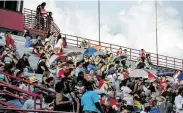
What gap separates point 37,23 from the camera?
30.6 metres

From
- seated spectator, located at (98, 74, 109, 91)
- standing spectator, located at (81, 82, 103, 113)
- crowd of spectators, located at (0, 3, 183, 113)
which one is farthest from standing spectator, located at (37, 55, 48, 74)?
standing spectator, located at (81, 82, 103, 113)

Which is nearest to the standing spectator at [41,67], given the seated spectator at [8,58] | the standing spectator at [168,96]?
the seated spectator at [8,58]

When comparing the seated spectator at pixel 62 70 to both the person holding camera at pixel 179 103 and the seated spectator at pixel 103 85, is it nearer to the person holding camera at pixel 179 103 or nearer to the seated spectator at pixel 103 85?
the seated spectator at pixel 103 85

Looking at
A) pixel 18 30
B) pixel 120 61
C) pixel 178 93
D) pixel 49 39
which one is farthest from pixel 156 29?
pixel 178 93

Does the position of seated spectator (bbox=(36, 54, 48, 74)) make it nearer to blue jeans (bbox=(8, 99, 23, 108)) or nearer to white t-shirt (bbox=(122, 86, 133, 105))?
white t-shirt (bbox=(122, 86, 133, 105))

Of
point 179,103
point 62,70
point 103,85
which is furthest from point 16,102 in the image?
point 179,103

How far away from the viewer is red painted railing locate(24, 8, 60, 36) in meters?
30.3

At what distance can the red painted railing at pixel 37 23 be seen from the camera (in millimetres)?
30281

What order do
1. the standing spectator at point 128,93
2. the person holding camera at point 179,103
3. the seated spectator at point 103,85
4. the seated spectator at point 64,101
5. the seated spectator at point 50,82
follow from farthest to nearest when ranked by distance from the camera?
the seated spectator at point 103,85 < the standing spectator at point 128,93 < the person holding camera at point 179,103 < the seated spectator at point 50,82 < the seated spectator at point 64,101

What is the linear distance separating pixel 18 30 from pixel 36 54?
11.0 meters

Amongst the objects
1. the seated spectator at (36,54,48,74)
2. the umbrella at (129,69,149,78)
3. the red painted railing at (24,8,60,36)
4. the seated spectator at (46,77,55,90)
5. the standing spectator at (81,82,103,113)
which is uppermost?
the red painted railing at (24,8,60,36)

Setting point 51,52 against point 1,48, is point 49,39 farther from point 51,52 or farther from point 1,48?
point 1,48

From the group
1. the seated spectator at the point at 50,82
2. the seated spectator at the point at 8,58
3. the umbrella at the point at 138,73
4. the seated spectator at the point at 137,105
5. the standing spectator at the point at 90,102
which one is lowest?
the seated spectator at the point at 137,105

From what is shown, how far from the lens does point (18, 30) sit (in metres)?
30.1
